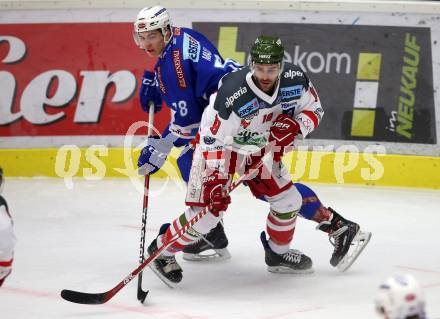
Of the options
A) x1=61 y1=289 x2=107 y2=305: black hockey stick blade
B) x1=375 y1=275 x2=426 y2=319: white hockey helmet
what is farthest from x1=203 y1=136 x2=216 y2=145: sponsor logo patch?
x1=375 y1=275 x2=426 y2=319: white hockey helmet

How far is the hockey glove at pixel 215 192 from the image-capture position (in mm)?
4199

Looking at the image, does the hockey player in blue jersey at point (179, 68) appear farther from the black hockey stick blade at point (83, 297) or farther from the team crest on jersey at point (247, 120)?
the black hockey stick blade at point (83, 297)

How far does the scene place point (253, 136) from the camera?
439 cm

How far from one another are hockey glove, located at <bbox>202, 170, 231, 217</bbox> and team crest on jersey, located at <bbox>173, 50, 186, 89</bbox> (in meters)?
0.52

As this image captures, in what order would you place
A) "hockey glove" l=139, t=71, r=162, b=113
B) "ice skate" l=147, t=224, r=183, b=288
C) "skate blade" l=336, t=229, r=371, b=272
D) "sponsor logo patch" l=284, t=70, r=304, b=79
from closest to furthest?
"sponsor logo patch" l=284, t=70, r=304, b=79
"ice skate" l=147, t=224, r=183, b=288
"skate blade" l=336, t=229, r=371, b=272
"hockey glove" l=139, t=71, r=162, b=113

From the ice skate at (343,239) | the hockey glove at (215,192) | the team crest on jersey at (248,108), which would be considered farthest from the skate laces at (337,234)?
the team crest on jersey at (248,108)

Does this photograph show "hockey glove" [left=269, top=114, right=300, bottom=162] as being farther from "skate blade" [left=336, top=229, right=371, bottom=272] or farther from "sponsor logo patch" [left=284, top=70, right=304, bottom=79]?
"skate blade" [left=336, top=229, right=371, bottom=272]

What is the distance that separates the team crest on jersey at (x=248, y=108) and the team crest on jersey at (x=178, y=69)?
1.42ft

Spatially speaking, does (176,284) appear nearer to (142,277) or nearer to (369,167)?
(142,277)

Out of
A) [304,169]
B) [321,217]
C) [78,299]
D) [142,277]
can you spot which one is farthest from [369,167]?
[78,299]

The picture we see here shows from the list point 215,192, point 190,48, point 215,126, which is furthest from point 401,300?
point 190,48

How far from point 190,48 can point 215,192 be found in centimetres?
77

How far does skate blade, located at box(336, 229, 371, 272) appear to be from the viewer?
15.3 ft

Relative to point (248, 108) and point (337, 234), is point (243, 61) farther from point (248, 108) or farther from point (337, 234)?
point (248, 108)
